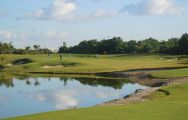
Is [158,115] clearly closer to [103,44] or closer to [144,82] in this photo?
[144,82]

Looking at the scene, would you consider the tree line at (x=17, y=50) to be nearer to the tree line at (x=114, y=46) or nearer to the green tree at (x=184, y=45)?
the tree line at (x=114, y=46)

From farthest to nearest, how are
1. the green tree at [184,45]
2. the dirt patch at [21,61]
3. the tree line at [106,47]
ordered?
the tree line at [106,47], the green tree at [184,45], the dirt patch at [21,61]

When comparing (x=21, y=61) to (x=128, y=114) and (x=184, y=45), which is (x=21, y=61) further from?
(x=128, y=114)

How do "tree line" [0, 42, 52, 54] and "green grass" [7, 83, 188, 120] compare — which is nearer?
Answer: "green grass" [7, 83, 188, 120]

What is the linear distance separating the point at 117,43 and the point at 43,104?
146260mm

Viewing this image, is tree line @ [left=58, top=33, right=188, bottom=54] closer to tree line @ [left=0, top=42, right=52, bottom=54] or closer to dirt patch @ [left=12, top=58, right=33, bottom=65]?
tree line @ [left=0, top=42, right=52, bottom=54]

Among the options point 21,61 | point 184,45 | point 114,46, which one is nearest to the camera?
point 21,61

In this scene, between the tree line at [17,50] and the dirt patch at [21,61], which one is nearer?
the dirt patch at [21,61]

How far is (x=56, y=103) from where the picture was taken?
35.0 m

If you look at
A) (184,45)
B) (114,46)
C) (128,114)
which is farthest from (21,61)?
(114,46)

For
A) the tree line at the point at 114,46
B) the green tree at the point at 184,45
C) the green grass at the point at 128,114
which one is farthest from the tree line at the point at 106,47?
the green grass at the point at 128,114

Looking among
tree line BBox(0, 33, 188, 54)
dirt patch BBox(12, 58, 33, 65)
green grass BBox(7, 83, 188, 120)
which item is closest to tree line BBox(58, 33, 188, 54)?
tree line BBox(0, 33, 188, 54)

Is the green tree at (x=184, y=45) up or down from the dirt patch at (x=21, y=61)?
up

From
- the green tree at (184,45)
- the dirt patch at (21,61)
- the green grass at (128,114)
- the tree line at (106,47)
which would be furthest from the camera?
the tree line at (106,47)
